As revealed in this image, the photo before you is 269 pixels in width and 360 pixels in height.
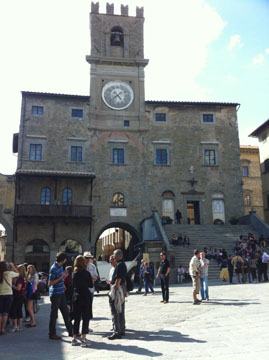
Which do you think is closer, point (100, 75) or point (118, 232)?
point (100, 75)

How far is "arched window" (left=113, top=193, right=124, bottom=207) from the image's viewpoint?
29500 mm

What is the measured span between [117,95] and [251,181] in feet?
68.4

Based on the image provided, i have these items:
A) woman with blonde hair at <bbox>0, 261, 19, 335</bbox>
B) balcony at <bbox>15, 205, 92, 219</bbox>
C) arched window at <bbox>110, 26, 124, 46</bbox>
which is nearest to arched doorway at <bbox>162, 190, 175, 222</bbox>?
balcony at <bbox>15, 205, 92, 219</bbox>

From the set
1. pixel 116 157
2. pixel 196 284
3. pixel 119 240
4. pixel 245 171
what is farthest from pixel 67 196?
pixel 245 171

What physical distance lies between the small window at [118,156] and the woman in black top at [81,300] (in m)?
23.4

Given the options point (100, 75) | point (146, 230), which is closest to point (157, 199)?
point (146, 230)

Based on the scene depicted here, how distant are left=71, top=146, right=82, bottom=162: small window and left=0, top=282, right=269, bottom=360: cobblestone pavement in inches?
803

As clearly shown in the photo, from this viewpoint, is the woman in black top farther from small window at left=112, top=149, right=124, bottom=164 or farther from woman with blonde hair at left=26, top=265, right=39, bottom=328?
small window at left=112, top=149, right=124, bottom=164

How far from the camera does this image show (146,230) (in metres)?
28.0

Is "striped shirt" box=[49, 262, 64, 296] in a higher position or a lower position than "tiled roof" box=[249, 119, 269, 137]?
lower

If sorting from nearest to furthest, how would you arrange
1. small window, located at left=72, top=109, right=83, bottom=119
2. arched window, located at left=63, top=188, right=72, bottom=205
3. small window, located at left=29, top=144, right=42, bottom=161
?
arched window, located at left=63, top=188, right=72, bottom=205, small window, located at left=29, top=144, right=42, bottom=161, small window, located at left=72, top=109, right=83, bottom=119

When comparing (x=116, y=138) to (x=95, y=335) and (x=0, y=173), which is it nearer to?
(x=0, y=173)

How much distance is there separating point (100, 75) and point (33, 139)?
26.0ft

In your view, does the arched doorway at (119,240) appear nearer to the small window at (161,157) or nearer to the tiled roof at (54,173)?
the tiled roof at (54,173)
